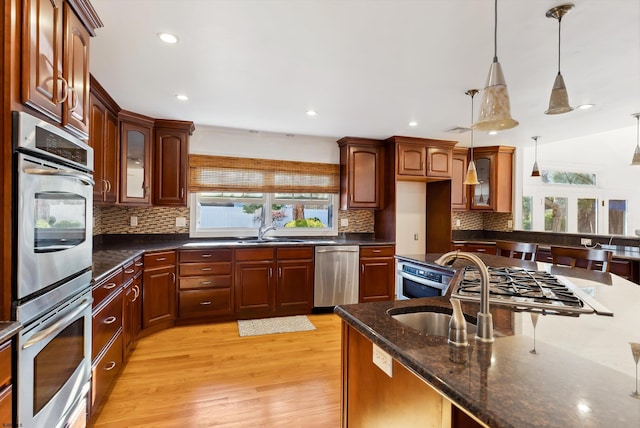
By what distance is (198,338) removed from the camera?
3199mm

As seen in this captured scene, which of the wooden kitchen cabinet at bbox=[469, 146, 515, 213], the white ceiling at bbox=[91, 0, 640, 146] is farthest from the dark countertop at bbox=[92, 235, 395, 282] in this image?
the wooden kitchen cabinet at bbox=[469, 146, 515, 213]

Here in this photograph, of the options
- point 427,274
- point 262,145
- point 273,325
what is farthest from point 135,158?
point 427,274

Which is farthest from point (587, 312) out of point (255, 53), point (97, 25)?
point (97, 25)

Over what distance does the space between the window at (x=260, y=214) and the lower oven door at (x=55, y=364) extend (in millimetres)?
2572

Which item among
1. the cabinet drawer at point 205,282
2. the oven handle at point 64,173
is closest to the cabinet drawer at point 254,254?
the cabinet drawer at point 205,282

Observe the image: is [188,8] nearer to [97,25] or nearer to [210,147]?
[97,25]

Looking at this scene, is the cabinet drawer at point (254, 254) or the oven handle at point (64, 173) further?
the cabinet drawer at point (254, 254)

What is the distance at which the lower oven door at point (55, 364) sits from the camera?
1.09m

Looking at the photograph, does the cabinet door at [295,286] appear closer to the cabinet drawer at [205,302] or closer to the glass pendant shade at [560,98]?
the cabinet drawer at [205,302]

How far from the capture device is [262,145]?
14.2 feet

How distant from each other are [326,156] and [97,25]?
3.20 m

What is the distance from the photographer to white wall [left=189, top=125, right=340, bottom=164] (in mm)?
4078

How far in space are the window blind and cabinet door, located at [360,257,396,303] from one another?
1.18 m

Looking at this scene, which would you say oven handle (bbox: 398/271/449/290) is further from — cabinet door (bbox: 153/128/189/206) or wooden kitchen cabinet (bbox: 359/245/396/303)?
cabinet door (bbox: 153/128/189/206)
